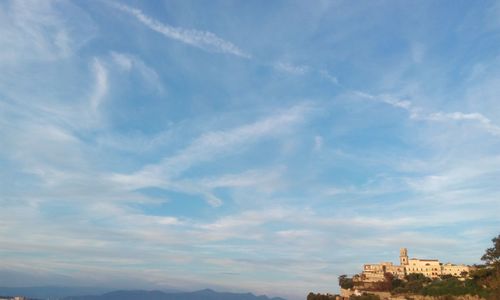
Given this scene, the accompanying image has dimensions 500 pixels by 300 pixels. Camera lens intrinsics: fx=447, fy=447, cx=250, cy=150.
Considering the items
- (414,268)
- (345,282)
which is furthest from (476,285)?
(414,268)

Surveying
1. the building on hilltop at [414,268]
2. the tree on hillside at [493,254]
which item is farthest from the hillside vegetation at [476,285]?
the building on hilltop at [414,268]

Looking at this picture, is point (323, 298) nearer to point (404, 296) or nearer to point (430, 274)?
point (404, 296)

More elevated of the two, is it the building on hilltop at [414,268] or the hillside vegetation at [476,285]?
the building on hilltop at [414,268]

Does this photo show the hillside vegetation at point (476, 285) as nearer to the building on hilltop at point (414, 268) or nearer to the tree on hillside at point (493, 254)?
the tree on hillside at point (493, 254)

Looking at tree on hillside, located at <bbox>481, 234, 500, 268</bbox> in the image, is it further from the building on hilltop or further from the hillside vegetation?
the building on hilltop

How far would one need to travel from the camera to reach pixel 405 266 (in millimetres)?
142125

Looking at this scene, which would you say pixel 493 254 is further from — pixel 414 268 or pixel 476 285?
pixel 414 268

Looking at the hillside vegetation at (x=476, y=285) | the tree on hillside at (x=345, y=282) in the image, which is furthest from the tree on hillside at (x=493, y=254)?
the tree on hillside at (x=345, y=282)

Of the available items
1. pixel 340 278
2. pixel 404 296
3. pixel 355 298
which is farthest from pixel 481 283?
pixel 340 278

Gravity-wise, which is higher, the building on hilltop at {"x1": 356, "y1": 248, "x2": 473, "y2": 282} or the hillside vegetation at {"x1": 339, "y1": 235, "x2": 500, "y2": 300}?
the building on hilltop at {"x1": 356, "y1": 248, "x2": 473, "y2": 282}

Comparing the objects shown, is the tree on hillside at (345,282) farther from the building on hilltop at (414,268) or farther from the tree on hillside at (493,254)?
the tree on hillside at (493,254)

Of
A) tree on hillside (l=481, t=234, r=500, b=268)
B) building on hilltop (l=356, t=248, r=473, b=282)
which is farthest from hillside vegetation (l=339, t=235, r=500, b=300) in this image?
building on hilltop (l=356, t=248, r=473, b=282)

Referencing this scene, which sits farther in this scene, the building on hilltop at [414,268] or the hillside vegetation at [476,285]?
the building on hilltop at [414,268]

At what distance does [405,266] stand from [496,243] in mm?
61968
